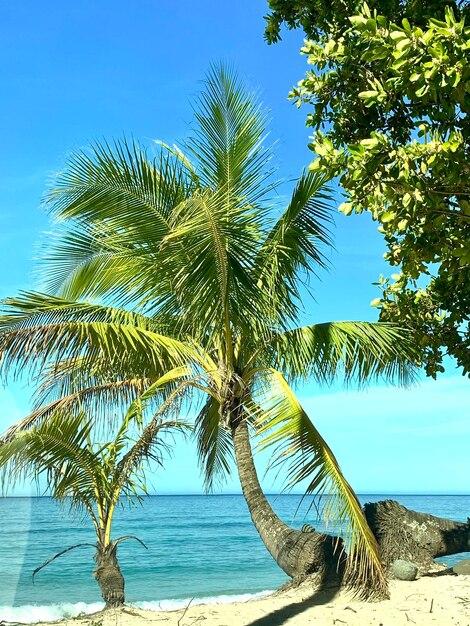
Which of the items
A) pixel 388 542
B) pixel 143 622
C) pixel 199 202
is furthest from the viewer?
pixel 388 542

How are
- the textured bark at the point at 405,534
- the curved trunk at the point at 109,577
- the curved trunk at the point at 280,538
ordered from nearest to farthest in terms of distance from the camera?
1. the curved trunk at the point at 280,538
2. the curved trunk at the point at 109,577
3. the textured bark at the point at 405,534

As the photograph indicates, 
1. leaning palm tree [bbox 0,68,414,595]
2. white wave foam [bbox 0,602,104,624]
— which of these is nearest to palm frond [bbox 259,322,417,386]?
leaning palm tree [bbox 0,68,414,595]

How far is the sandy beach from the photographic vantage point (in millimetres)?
7938

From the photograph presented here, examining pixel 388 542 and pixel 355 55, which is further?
pixel 388 542

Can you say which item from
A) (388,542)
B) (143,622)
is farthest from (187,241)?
(388,542)

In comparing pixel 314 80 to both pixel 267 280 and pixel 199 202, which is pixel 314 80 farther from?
pixel 267 280

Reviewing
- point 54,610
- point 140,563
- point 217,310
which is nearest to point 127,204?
point 217,310

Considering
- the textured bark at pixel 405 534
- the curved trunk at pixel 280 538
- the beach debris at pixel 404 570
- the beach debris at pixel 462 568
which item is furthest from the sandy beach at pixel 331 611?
the textured bark at pixel 405 534

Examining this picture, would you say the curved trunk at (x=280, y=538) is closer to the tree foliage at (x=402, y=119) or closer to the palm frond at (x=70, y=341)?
the palm frond at (x=70, y=341)

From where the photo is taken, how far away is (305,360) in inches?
396

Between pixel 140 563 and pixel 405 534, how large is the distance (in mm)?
21501

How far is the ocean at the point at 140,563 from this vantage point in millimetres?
6516

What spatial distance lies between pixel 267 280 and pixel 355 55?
12.0ft

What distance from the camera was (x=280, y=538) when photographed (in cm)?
897
